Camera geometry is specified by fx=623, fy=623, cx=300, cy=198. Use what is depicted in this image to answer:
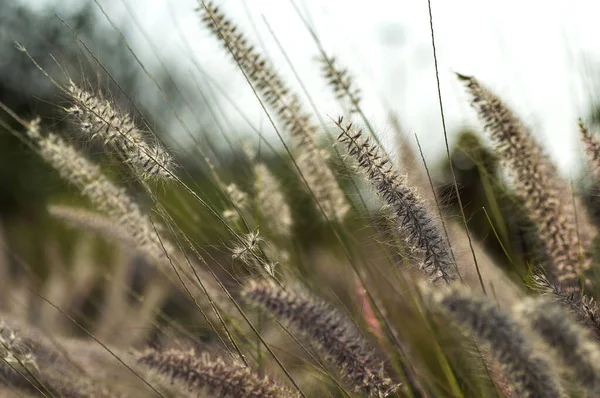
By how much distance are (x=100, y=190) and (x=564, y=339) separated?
1.68m

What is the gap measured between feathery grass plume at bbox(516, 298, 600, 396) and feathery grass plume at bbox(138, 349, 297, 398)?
0.61m

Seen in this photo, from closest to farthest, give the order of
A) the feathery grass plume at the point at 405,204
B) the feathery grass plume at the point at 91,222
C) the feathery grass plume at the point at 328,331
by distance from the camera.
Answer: the feathery grass plume at the point at 328,331 < the feathery grass plume at the point at 405,204 < the feathery grass plume at the point at 91,222

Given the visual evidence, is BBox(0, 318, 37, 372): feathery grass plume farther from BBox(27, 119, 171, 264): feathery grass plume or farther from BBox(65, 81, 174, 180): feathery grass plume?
BBox(65, 81, 174, 180): feathery grass plume

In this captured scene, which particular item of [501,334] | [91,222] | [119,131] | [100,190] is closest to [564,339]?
[501,334]

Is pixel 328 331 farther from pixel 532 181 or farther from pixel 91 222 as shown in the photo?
pixel 91 222

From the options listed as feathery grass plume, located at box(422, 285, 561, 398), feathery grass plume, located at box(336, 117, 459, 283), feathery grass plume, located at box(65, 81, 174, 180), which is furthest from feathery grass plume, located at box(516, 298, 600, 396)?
feathery grass plume, located at box(65, 81, 174, 180)

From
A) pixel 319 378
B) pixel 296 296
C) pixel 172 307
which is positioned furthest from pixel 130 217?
pixel 172 307

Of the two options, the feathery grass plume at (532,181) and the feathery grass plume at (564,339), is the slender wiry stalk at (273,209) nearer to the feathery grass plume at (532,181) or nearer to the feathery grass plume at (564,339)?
the feathery grass plume at (532,181)

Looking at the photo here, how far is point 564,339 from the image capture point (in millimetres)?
804

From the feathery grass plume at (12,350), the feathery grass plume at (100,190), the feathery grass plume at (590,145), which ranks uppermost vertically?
the feathery grass plume at (590,145)

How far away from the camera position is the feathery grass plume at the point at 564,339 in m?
0.80

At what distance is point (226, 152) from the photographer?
2.41 meters

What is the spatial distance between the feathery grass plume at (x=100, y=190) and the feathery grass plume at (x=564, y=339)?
1.38m

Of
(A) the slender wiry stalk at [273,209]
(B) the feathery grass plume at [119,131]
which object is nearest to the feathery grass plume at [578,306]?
(B) the feathery grass plume at [119,131]
